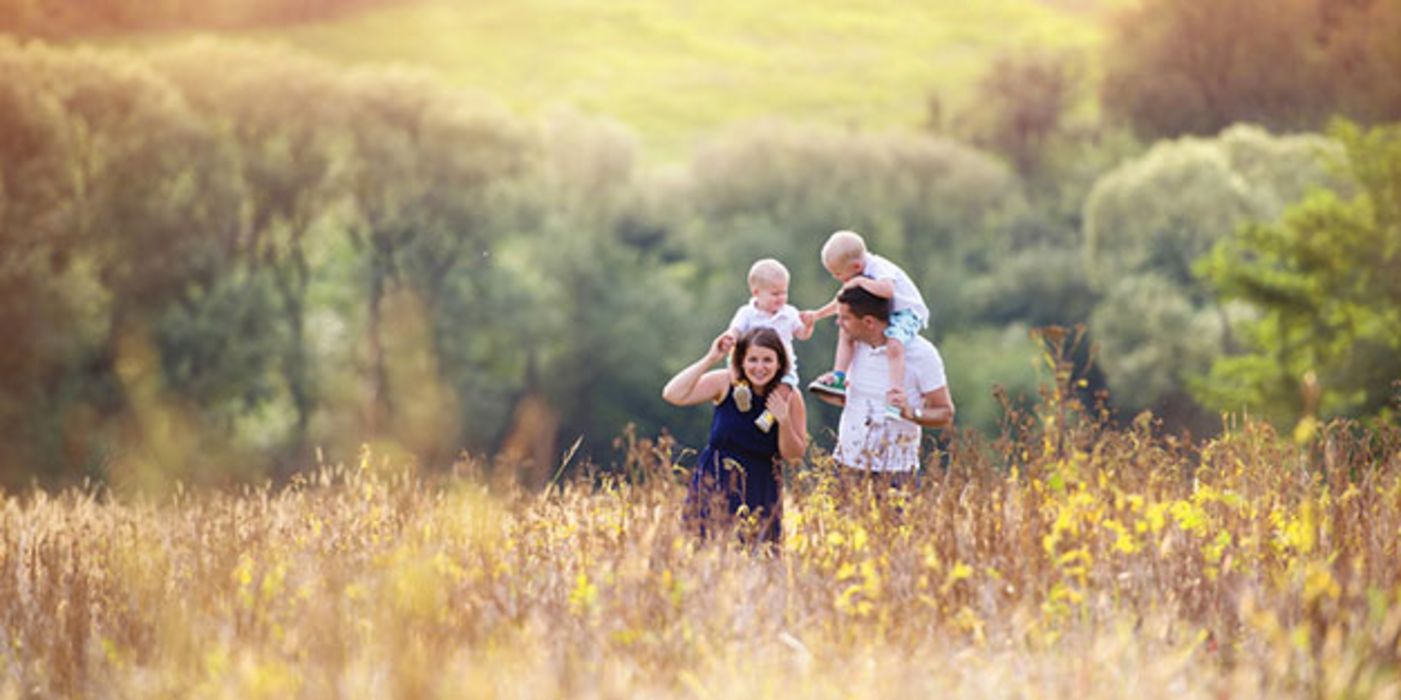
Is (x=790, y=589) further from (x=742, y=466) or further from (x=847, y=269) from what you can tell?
(x=847, y=269)

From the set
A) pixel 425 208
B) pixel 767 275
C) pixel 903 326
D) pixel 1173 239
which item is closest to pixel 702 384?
pixel 767 275

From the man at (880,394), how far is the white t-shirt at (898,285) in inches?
Result: 5.2

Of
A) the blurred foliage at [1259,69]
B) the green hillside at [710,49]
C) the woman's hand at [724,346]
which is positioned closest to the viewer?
the woman's hand at [724,346]

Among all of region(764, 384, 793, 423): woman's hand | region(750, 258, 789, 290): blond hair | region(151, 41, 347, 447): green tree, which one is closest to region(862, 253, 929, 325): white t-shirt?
region(750, 258, 789, 290): blond hair

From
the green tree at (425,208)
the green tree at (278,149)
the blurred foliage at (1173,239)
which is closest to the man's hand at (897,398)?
the green tree at (278,149)

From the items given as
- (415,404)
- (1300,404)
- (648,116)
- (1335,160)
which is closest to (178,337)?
(415,404)

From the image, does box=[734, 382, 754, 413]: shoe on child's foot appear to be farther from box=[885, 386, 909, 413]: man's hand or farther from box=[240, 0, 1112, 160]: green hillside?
box=[240, 0, 1112, 160]: green hillside

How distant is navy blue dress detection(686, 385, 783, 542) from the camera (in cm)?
843

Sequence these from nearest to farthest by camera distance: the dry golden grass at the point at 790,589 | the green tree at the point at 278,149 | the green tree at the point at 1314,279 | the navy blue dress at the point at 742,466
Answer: the dry golden grass at the point at 790,589 < the navy blue dress at the point at 742,466 < the green tree at the point at 1314,279 < the green tree at the point at 278,149

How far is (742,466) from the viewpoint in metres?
8.54

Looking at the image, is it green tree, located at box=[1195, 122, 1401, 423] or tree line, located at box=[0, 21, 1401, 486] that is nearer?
tree line, located at box=[0, 21, 1401, 486]

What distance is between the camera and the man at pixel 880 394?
887cm

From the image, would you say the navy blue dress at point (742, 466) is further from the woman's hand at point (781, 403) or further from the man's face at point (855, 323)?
the man's face at point (855, 323)

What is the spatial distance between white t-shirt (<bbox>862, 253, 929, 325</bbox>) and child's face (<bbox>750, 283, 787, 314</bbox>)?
0.50 m
